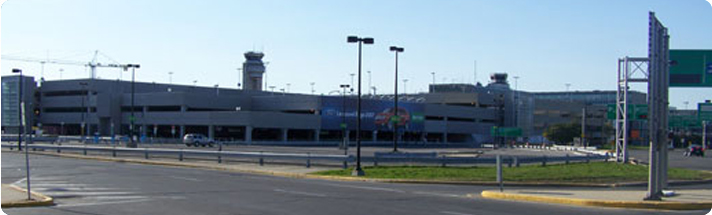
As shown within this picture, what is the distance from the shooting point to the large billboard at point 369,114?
114m

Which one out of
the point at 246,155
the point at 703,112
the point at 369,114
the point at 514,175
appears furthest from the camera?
the point at 369,114

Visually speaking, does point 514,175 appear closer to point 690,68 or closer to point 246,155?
point 690,68

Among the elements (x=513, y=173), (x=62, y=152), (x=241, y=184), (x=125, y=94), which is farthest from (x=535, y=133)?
(x=241, y=184)

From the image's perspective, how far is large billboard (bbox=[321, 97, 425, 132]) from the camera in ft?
373

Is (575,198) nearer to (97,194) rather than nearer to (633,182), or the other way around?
(633,182)

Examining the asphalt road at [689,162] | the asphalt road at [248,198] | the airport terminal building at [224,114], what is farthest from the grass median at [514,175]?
the airport terminal building at [224,114]

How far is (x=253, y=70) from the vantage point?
16775cm

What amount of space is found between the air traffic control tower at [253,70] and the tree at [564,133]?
211ft

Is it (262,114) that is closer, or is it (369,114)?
(262,114)

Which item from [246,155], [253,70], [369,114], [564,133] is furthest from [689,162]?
[253,70]

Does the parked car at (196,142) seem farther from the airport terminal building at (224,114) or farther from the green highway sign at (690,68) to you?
the green highway sign at (690,68)

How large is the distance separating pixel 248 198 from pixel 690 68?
60.6 feet

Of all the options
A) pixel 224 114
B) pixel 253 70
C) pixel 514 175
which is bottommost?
pixel 514 175

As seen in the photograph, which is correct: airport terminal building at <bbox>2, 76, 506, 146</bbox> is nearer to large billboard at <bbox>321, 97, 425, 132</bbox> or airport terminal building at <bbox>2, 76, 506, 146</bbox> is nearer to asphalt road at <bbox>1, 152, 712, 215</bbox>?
large billboard at <bbox>321, 97, 425, 132</bbox>
